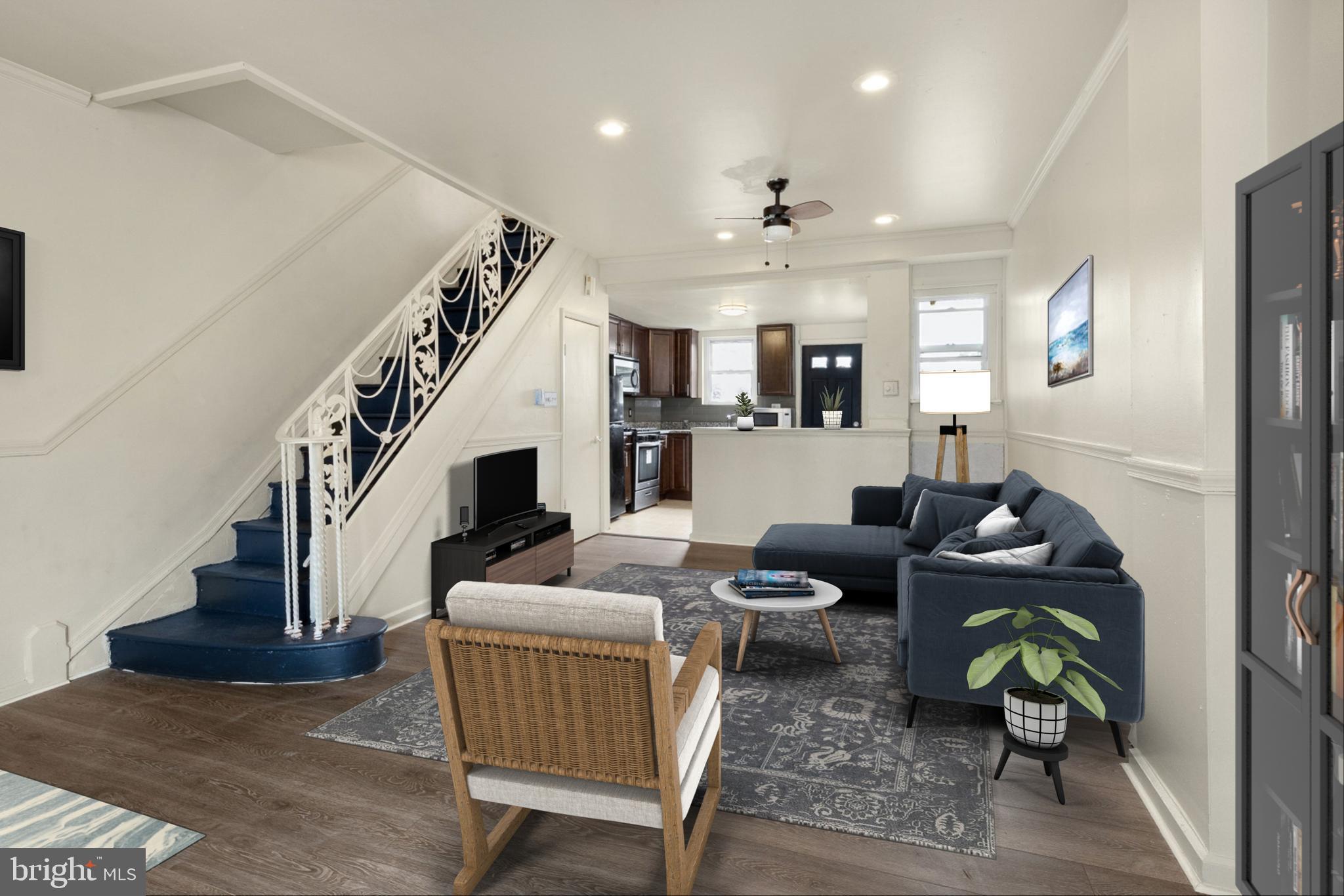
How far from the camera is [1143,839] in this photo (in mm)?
2014

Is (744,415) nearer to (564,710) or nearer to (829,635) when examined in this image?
(829,635)

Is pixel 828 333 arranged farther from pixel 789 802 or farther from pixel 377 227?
pixel 789 802

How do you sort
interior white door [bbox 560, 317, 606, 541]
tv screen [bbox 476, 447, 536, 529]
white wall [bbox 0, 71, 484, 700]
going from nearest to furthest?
white wall [bbox 0, 71, 484, 700], tv screen [bbox 476, 447, 536, 529], interior white door [bbox 560, 317, 606, 541]

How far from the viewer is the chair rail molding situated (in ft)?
10.3

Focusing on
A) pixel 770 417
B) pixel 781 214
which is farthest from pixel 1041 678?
pixel 770 417

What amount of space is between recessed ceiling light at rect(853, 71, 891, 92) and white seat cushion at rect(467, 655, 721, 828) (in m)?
2.78

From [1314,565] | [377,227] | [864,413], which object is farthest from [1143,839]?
[377,227]

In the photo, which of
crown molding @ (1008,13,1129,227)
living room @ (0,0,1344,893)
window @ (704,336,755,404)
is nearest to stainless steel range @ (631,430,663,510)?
window @ (704,336,755,404)

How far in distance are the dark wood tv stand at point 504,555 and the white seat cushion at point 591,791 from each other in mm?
2090

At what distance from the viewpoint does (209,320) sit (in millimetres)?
3883

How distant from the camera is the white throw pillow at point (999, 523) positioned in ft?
11.3

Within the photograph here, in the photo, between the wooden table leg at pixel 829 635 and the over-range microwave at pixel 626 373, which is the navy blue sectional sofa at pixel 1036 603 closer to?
the wooden table leg at pixel 829 635

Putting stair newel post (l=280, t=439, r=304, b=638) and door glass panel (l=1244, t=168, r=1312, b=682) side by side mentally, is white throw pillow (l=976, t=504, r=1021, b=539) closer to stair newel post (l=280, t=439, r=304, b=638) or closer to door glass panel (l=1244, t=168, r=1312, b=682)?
door glass panel (l=1244, t=168, r=1312, b=682)

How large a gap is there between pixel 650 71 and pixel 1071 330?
8.32 ft
